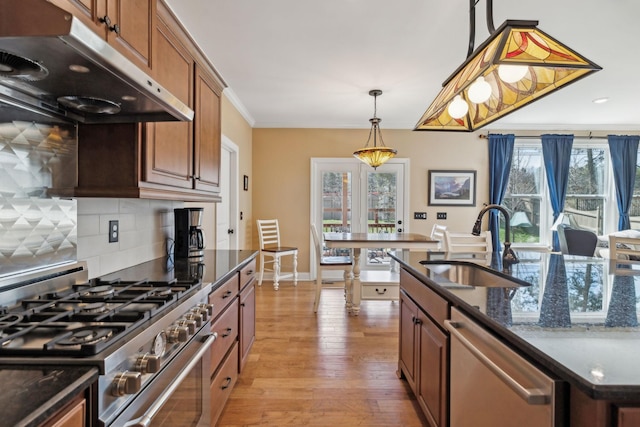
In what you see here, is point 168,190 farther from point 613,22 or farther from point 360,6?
point 613,22

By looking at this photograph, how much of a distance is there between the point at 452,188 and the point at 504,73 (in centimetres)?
376

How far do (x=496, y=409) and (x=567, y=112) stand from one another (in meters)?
5.08

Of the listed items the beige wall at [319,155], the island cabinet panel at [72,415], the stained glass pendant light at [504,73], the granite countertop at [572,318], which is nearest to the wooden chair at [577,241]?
the beige wall at [319,155]

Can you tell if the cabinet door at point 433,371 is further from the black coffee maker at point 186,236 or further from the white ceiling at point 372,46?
the white ceiling at point 372,46

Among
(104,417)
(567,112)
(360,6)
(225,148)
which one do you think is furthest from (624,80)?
(104,417)

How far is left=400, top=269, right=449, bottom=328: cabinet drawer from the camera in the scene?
4.48ft

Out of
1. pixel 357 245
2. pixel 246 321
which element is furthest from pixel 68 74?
pixel 357 245

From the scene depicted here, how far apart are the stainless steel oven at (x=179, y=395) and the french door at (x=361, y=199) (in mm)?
3807

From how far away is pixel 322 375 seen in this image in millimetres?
2264

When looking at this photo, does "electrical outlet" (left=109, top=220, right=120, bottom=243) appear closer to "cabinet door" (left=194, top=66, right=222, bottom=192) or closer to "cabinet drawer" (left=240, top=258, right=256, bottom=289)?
"cabinet door" (left=194, top=66, right=222, bottom=192)

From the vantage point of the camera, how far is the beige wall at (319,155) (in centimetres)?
509

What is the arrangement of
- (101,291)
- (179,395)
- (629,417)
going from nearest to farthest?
(629,417) → (179,395) → (101,291)

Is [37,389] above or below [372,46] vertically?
below

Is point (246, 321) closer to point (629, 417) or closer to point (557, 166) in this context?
point (629, 417)
